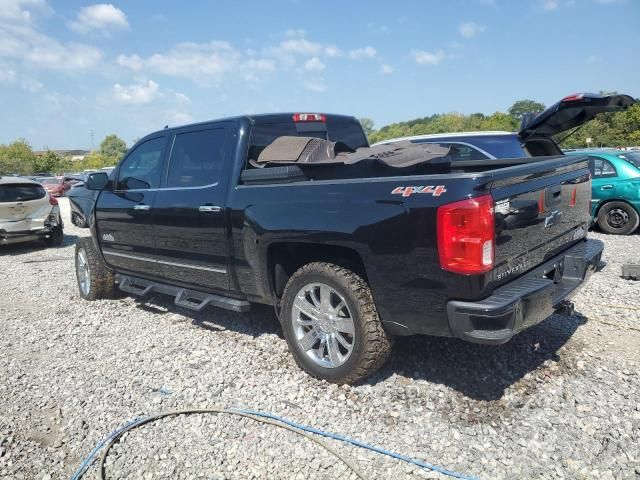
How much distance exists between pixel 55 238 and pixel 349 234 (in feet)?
32.3

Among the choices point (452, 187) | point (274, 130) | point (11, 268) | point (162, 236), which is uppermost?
point (274, 130)

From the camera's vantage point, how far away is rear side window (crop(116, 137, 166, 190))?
4812 mm

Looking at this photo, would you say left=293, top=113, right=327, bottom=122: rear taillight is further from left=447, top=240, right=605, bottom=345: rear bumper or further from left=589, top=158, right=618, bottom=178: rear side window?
left=589, top=158, right=618, bottom=178: rear side window

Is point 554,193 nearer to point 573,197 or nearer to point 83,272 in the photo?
point 573,197

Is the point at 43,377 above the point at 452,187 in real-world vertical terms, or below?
below

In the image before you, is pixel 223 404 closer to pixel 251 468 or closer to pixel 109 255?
pixel 251 468

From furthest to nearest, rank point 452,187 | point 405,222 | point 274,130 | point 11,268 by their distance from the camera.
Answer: point 11,268 → point 274,130 → point 405,222 → point 452,187

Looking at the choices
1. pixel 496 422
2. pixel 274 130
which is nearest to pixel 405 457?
pixel 496 422

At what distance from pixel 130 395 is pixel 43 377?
3.02 ft

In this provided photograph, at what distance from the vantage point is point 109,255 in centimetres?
561

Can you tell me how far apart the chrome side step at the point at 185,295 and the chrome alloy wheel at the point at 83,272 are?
0.57m

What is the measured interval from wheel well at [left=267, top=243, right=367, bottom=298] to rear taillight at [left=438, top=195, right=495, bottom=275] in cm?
67

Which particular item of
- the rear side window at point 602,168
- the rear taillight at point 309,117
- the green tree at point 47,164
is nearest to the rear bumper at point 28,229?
the rear taillight at point 309,117

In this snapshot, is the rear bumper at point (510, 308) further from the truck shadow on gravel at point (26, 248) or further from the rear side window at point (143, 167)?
the truck shadow on gravel at point (26, 248)
